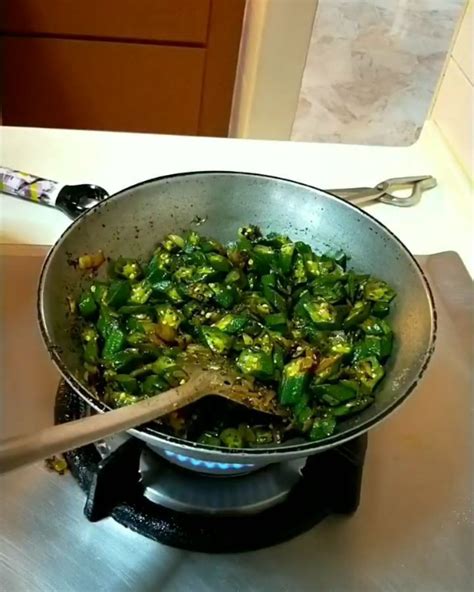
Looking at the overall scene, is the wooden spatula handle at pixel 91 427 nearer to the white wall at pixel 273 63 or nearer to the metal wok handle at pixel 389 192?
the metal wok handle at pixel 389 192

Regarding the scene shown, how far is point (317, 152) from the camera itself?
1.05m

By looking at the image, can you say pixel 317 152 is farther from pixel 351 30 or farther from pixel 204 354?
pixel 204 354

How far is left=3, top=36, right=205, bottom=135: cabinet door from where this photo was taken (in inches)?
67.2

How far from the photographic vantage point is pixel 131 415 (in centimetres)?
49

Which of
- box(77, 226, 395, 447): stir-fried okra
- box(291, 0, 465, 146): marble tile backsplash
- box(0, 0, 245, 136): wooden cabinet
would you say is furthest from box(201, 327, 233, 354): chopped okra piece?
box(0, 0, 245, 136): wooden cabinet

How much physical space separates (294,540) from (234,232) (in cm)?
32

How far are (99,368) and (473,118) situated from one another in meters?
0.67

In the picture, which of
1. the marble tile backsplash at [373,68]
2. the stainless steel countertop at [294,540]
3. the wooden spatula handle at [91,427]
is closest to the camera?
the wooden spatula handle at [91,427]

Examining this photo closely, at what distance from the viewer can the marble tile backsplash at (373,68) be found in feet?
4.21

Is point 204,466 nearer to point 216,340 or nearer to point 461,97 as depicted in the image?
point 216,340

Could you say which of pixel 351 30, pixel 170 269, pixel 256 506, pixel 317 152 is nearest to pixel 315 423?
pixel 256 506

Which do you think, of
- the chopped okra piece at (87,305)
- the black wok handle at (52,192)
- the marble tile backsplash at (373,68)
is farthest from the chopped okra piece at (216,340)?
the marble tile backsplash at (373,68)

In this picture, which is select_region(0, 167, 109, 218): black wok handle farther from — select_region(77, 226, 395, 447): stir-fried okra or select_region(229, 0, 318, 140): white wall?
select_region(229, 0, 318, 140): white wall

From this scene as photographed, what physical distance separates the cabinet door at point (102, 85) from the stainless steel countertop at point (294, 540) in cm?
113
